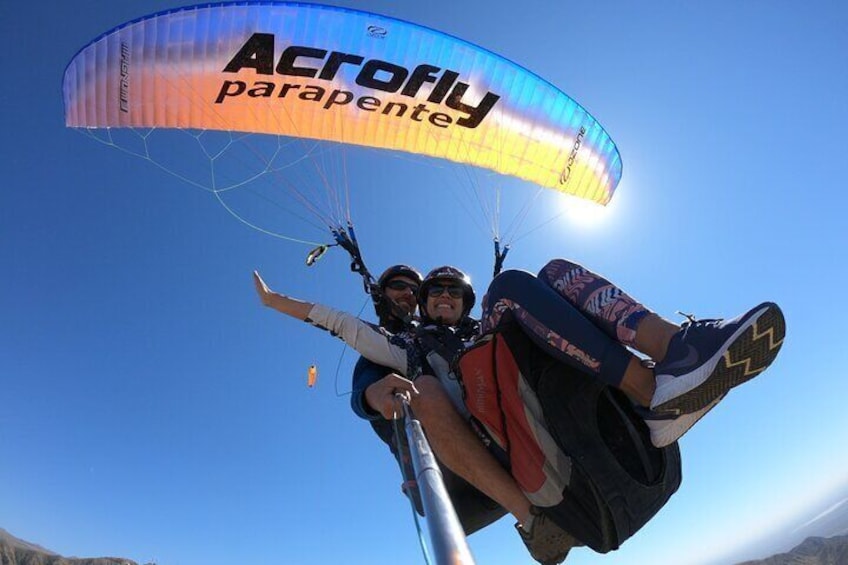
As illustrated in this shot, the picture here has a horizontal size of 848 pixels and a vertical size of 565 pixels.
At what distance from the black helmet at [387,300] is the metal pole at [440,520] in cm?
256

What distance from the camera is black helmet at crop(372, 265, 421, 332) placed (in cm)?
387

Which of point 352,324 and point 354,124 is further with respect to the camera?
point 354,124

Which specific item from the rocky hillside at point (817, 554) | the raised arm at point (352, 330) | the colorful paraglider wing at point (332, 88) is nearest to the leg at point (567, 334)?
the raised arm at point (352, 330)

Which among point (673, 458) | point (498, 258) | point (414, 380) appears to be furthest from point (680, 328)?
point (498, 258)

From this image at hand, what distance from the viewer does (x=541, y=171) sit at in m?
6.33

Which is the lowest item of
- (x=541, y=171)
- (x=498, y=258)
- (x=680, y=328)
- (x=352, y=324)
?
(x=680, y=328)

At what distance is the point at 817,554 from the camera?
34812 millimetres

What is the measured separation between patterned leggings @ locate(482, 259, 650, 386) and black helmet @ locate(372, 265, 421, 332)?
6.09 feet

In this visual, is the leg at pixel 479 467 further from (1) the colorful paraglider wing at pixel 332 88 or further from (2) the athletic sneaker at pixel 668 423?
(1) the colorful paraglider wing at pixel 332 88

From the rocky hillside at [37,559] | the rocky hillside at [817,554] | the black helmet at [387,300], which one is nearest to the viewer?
the black helmet at [387,300]

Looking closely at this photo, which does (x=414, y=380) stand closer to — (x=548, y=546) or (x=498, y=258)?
(x=548, y=546)

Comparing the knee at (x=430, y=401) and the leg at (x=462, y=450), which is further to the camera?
the knee at (x=430, y=401)

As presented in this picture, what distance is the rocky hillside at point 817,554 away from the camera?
31734 millimetres

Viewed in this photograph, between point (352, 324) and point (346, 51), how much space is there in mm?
3767
